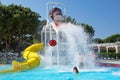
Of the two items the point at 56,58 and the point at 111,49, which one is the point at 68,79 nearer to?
the point at 56,58

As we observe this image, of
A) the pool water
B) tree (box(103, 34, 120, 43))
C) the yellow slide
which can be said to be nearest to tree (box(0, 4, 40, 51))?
the yellow slide

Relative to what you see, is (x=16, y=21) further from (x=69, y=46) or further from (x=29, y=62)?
(x=29, y=62)

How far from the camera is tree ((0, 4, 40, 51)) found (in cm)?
3315

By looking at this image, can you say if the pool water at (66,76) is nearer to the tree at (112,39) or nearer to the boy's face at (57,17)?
the boy's face at (57,17)

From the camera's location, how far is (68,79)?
12.1 m

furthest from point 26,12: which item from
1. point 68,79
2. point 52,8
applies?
point 68,79

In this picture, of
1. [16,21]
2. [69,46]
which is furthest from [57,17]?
[16,21]

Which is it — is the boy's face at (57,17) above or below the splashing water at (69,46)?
above

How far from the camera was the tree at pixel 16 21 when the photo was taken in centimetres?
3315

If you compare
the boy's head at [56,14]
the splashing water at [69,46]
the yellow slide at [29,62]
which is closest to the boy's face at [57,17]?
the boy's head at [56,14]

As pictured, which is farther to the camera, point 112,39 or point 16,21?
point 112,39

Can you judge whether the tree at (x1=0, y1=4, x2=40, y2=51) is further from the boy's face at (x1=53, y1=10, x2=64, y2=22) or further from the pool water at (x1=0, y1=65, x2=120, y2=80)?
the pool water at (x1=0, y1=65, x2=120, y2=80)

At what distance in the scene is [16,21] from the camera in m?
33.5

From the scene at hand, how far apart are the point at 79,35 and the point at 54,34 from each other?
2.09m
